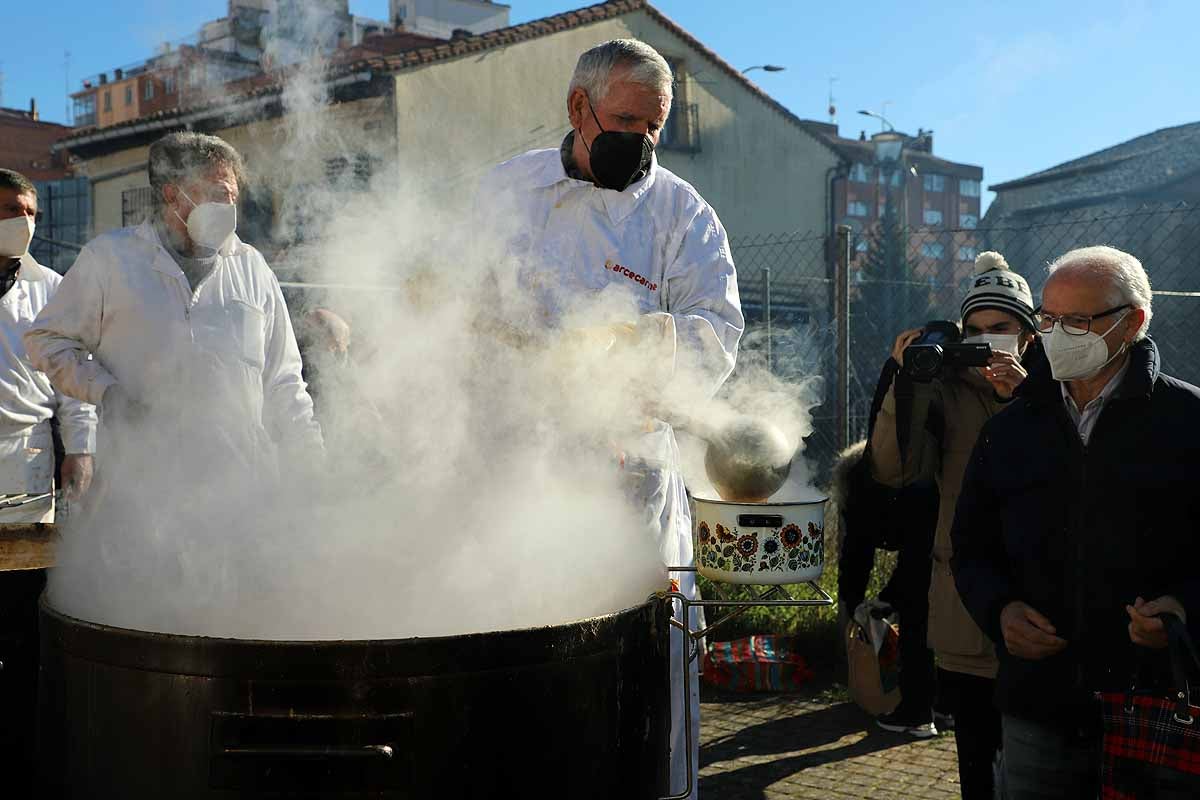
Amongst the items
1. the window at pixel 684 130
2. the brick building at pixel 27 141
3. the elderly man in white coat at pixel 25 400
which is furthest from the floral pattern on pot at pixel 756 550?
the brick building at pixel 27 141

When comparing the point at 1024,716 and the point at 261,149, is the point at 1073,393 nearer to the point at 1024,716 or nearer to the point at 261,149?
the point at 1024,716

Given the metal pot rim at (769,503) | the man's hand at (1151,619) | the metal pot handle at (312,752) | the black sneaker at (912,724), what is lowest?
the black sneaker at (912,724)

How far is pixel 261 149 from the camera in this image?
5555 mm

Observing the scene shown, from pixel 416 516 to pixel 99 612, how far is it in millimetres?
712

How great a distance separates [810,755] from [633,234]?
2.99m

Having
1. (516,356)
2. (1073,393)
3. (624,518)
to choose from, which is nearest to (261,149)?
(516,356)

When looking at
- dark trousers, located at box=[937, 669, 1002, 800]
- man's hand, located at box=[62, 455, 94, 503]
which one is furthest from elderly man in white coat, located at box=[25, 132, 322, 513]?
dark trousers, located at box=[937, 669, 1002, 800]

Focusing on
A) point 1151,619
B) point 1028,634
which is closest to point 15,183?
point 1028,634

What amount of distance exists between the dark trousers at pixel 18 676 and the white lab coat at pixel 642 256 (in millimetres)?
1466

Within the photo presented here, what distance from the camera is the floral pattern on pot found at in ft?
8.96

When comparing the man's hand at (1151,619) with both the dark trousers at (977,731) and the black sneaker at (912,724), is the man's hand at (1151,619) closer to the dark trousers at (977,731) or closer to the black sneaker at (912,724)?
the dark trousers at (977,731)

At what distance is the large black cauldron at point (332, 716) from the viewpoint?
70.9 inches

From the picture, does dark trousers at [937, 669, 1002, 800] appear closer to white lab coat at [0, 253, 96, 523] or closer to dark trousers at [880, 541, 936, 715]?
dark trousers at [880, 541, 936, 715]

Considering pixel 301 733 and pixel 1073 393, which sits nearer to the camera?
pixel 301 733
